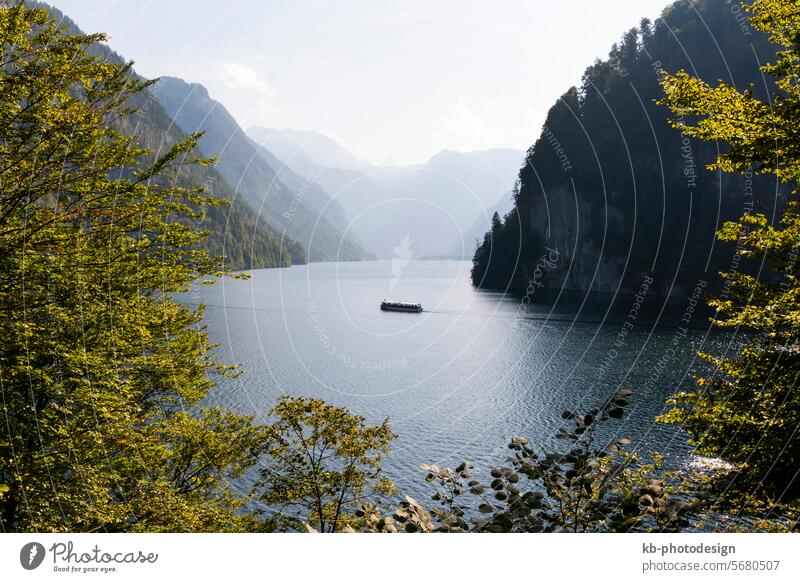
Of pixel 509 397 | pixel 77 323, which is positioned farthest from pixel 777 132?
pixel 509 397

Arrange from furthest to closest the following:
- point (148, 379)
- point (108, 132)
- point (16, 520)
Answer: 1. point (148, 379)
2. point (108, 132)
3. point (16, 520)

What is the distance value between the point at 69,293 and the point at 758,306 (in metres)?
20.0

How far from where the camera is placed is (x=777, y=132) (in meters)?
11.8

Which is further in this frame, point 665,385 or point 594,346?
point 594,346

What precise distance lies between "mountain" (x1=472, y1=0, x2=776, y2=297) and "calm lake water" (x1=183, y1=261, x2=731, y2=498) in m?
39.3

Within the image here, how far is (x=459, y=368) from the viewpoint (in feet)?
247

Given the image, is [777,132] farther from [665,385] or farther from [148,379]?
[665,385]

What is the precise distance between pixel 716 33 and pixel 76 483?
709 ft

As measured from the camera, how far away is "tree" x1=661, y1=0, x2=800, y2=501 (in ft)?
39.8

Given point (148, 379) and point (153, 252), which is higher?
point (153, 252)
